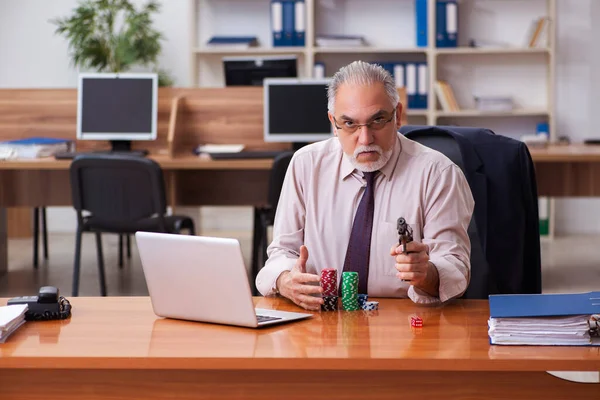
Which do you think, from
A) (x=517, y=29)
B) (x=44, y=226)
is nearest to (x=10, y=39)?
(x=44, y=226)

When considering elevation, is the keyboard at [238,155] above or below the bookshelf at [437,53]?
below

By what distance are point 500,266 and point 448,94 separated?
4168 mm

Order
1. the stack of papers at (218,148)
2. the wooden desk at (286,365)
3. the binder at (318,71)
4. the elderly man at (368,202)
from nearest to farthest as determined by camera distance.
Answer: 1. the wooden desk at (286,365)
2. the elderly man at (368,202)
3. the stack of papers at (218,148)
4. the binder at (318,71)

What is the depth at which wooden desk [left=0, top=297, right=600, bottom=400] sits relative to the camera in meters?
1.55

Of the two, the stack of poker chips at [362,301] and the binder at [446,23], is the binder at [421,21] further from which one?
the stack of poker chips at [362,301]

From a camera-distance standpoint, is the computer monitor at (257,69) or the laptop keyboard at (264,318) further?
the computer monitor at (257,69)

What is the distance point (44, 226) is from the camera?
235 inches

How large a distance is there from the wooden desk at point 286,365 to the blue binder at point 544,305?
61mm

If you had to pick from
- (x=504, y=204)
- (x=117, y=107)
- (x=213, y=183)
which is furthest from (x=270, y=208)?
Answer: (x=504, y=204)

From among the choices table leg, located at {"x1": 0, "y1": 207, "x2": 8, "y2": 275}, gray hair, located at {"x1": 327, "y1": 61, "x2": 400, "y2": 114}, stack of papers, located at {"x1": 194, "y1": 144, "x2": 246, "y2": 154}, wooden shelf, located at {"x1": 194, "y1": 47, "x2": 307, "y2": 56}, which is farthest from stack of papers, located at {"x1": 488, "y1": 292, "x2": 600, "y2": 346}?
wooden shelf, located at {"x1": 194, "y1": 47, "x2": 307, "y2": 56}

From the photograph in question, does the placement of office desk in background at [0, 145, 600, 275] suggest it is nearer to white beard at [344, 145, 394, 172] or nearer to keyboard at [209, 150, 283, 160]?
keyboard at [209, 150, 283, 160]

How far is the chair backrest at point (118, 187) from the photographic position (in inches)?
157

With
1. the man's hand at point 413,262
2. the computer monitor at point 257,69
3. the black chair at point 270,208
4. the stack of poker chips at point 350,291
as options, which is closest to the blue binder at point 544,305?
the man's hand at point 413,262

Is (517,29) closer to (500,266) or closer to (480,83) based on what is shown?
(480,83)
